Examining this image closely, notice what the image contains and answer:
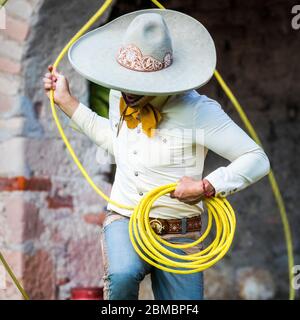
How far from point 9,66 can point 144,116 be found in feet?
4.76

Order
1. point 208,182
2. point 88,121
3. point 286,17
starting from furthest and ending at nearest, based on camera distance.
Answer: point 286,17 → point 88,121 → point 208,182

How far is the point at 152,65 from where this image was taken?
11.6ft

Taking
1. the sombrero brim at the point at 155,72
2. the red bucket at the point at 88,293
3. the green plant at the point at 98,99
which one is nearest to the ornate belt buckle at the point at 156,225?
the sombrero brim at the point at 155,72

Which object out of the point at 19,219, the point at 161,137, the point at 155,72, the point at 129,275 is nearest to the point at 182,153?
the point at 161,137

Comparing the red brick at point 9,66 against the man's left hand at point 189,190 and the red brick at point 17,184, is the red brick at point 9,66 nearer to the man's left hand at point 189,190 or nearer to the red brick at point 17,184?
the red brick at point 17,184

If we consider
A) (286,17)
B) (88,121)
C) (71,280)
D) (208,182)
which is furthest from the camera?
(286,17)

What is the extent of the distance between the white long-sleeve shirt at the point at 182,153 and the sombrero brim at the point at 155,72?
105 millimetres

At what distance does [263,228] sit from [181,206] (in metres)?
2.66

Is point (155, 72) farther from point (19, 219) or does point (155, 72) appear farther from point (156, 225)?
point (19, 219)

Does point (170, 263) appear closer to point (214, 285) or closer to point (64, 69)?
point (64, 69)

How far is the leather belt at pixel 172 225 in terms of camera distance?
3631 millimetres

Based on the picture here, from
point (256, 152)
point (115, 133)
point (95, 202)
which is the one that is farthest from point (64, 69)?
point (256, 152)

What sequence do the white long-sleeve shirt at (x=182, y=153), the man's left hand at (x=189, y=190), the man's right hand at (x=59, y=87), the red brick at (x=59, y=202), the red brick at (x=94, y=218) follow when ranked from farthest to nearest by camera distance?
the red brick at (x=94, y=218) < the red brick at (x=59, y=202) < the man's right hand at (x=59, y=87) < the white long-sleeve shirt at (x=182, y=153) < the man's left hand at (x=189, y=190)

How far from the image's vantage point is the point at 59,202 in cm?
506
